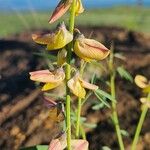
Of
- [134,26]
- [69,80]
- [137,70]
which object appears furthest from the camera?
[134,26]

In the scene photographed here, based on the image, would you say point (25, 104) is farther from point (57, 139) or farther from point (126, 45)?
point (57, 139)

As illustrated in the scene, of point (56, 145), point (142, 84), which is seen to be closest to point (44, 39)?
point (56, 145)

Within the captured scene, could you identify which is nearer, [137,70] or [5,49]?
[137,70]

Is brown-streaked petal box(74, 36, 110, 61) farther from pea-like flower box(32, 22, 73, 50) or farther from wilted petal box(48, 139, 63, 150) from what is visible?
wilted petal box(48, 139, 63, 150)

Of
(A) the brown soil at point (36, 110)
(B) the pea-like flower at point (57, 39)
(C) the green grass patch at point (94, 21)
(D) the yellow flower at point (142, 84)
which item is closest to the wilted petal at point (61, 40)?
(B) the pea-like flower at point (57, 39)

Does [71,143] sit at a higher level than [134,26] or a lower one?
higher

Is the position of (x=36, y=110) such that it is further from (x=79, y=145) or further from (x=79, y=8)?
(x=79, y=8)

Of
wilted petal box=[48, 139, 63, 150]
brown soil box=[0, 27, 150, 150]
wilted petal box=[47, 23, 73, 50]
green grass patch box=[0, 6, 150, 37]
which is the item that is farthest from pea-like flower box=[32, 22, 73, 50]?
green grass patch box=[0, 6, 150, 37]

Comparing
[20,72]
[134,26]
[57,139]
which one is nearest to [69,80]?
[57,139]
